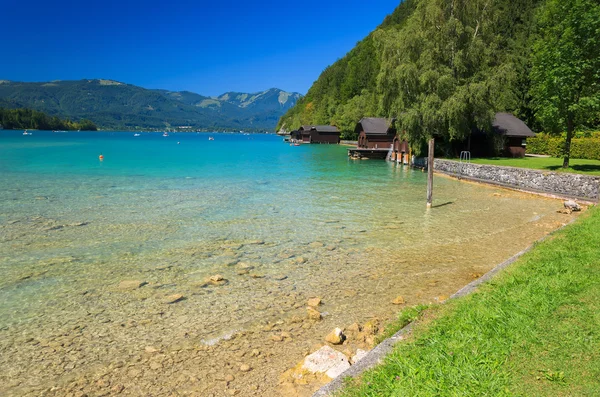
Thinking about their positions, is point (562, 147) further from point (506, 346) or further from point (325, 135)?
point (325, 135)

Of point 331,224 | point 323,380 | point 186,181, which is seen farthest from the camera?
point 186,181

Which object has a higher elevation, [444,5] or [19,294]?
[444,5]

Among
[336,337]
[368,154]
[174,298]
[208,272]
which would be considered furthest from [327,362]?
[368,154]

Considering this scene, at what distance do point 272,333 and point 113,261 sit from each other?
21.8ft

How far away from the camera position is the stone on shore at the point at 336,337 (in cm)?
679

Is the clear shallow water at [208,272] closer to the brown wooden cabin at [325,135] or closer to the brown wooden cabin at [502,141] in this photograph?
the brown wooden cabin at [502,141]

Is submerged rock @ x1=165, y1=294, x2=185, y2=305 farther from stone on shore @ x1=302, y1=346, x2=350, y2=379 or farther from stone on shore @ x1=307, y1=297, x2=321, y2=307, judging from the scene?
stone on shore @ x1=302, y1=346, x2=350, y2=379

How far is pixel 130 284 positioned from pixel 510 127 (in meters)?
46.9

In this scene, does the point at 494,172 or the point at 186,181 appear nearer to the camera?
the point at 494,172

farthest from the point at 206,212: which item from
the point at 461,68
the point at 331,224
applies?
the point at 461,68

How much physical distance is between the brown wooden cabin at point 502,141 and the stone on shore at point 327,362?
40361mm

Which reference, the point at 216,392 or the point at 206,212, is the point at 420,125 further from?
the point at 216,392

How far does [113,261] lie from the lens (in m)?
11.6

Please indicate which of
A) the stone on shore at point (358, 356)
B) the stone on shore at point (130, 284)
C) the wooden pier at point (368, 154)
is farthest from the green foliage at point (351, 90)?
the stone on shore at point (358, 356)
